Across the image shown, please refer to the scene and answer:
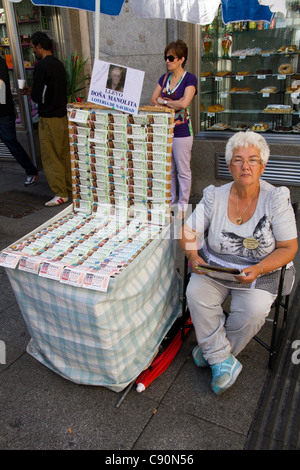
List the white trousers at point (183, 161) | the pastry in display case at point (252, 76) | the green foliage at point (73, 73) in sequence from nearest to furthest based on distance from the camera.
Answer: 1. the white trousers at point (183, 161)
2. the pastry in display case at point (252, 76)
3. the green foliage at point (73, 73)

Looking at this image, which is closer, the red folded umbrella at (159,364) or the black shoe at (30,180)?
the red folded umbrella at (159,364)

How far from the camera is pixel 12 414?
2205 millimetres

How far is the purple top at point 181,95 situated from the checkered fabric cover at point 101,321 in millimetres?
2165

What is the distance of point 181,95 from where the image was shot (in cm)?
422

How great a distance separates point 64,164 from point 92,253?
321 centimetres

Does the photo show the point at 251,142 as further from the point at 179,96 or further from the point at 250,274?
the point at 179,96

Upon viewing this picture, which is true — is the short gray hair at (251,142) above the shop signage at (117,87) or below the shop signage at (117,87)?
below

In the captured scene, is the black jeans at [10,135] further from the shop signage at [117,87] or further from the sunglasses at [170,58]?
the shop signage at [117,87]

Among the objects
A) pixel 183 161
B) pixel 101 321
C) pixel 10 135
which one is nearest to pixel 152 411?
pixel 101 321

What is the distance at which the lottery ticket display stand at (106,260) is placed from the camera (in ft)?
6.93

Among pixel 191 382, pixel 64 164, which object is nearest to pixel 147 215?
pixel 191 382

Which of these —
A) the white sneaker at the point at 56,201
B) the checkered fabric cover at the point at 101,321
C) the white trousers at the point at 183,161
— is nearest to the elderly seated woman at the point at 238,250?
the checkered fabric cover at the point at 101,321

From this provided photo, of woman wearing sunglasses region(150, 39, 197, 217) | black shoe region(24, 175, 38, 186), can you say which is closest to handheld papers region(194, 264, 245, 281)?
woman wearing sunglasses region(150, 39, 197, 217)

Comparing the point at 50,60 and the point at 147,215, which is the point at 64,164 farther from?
the point at 147,215
